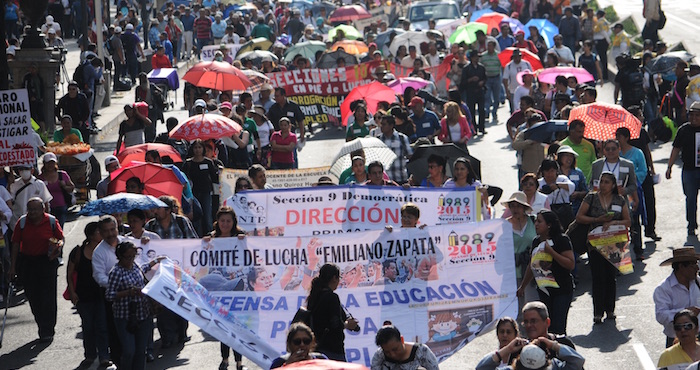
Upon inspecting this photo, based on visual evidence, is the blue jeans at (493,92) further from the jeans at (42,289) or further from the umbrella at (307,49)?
the jeans at (42,289)

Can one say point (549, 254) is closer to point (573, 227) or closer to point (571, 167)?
point (573, 227)

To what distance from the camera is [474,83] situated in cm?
2602

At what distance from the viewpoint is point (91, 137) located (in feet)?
88.6

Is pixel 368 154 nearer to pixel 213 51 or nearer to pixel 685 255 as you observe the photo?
pixel 685 255

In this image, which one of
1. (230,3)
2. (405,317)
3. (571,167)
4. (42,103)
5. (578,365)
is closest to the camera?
(578,365)

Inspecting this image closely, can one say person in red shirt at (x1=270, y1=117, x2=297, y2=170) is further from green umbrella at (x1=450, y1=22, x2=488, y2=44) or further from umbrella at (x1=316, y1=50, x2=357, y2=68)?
green umbrella at (x1=450, y1=22, x2=488, y2=44)

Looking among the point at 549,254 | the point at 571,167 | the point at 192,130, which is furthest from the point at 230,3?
the point at 549,254

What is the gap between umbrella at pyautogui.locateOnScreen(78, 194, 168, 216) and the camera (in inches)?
509

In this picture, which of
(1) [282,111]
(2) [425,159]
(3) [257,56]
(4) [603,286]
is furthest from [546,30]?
(4) [603,286]

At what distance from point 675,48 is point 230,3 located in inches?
841

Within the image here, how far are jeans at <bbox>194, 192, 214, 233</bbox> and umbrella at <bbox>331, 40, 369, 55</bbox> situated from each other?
16.4 meters

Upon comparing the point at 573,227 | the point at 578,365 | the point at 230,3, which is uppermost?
the point at 578,365

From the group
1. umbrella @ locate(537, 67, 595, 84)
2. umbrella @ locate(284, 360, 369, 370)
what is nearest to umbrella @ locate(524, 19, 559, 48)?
umbrella @ locate(537, 67, 595, 84)

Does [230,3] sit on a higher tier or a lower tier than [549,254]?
lower
